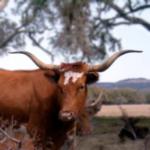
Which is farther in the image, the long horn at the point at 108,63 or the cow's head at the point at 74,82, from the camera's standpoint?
the long horn at the point at 108,63

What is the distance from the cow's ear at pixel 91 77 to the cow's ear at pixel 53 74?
48 cm

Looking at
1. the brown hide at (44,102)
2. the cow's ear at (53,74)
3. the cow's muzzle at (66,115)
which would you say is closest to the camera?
the cow's muzzle at (66,115)

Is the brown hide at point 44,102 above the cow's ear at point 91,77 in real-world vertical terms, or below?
below

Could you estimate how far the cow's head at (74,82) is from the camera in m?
10.5

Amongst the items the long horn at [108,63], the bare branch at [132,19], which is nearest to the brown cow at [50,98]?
the long horn at [108,63]

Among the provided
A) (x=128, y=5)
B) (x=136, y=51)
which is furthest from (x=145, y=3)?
(x=136, y=51)

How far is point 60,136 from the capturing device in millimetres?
11172

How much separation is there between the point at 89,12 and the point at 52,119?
16.8 meters

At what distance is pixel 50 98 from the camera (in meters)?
11.2

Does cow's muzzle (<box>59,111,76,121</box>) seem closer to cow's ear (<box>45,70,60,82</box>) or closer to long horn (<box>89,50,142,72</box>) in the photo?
cow's ear (<box>45,70,60,82</box>)

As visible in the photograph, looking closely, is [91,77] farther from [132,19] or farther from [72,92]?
[132,19]

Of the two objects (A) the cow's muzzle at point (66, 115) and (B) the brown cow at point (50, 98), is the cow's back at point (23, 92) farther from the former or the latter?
(A) the cow's muzzle at point (66, 115)

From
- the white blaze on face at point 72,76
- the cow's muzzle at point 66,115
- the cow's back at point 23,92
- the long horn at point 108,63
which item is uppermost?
the long horn at point 108,63

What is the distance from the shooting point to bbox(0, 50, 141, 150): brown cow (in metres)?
10.7
